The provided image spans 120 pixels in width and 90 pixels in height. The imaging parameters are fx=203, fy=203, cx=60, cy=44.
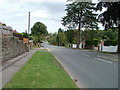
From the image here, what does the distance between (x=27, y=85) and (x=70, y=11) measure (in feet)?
179

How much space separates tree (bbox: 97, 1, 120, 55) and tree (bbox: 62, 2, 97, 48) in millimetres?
24497

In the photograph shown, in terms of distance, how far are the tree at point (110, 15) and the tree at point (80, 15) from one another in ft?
80.4

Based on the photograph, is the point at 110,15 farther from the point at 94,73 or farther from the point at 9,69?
the point at 9,69

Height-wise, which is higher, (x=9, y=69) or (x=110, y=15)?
(x=110, y=15)

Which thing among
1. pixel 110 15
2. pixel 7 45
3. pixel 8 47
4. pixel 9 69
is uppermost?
pixel 110 15

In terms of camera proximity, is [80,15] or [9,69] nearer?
[9,69]

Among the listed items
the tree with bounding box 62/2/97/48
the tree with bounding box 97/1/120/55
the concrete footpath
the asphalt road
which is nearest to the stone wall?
the concrete footpath

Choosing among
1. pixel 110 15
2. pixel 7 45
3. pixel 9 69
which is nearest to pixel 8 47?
pixel 7 45

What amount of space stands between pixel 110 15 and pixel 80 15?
95.7ft

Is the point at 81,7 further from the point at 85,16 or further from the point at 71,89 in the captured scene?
the point at 71,89

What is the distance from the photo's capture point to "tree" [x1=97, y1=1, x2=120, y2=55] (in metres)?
29.8

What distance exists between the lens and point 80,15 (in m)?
60.2

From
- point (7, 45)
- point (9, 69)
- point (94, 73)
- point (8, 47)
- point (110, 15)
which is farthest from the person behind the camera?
point (110, 15)

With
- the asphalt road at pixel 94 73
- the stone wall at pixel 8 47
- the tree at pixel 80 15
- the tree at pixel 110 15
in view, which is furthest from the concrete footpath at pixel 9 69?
the tree at pixel 80 15
